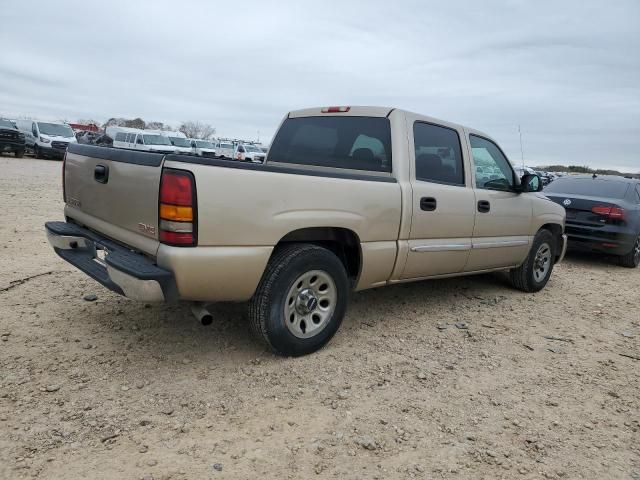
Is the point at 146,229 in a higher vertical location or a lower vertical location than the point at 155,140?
lower

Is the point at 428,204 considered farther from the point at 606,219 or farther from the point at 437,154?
the point at 606,219

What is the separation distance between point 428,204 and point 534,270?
250 centimetres

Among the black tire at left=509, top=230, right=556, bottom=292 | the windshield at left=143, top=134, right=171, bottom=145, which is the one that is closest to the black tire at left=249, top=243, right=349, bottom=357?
the black tire at left=509, top=230, right=556, bottom=292

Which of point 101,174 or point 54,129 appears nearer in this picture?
point 101,174

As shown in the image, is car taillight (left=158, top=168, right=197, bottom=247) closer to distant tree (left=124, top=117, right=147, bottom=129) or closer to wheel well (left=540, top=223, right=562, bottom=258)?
wheel well (left=540, top=223, right=562, bottom=258)

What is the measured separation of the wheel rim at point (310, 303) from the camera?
333cm

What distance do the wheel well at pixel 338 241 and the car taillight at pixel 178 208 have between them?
0.69m

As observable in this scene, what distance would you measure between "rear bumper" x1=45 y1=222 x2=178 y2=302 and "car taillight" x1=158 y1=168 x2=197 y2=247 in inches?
8.4

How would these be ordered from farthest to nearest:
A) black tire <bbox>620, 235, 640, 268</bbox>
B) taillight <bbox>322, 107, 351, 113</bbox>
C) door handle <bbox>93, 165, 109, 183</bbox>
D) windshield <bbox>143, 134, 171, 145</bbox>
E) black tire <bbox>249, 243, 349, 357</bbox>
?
windshield <bbox>143, 134, 171, 145</bbox> < black tire <bbox>620, 235, 640, 268</bbox> < taillight <bbox>322, 107, 351, 113</bbox> < door handle <bbox>93, 165, 109, 183</bbox> < black tire <bbox>249, 243, 349, 357</bbox>

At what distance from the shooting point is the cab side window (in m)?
4.13

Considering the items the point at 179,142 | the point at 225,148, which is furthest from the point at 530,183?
the point at 225,148

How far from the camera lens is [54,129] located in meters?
24.9

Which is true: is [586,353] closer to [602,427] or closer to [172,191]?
[602,427]

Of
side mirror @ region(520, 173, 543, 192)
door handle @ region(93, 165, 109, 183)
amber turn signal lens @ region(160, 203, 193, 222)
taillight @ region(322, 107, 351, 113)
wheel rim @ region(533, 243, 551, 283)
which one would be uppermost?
taillight @ region(322, 107, 351, 113)
